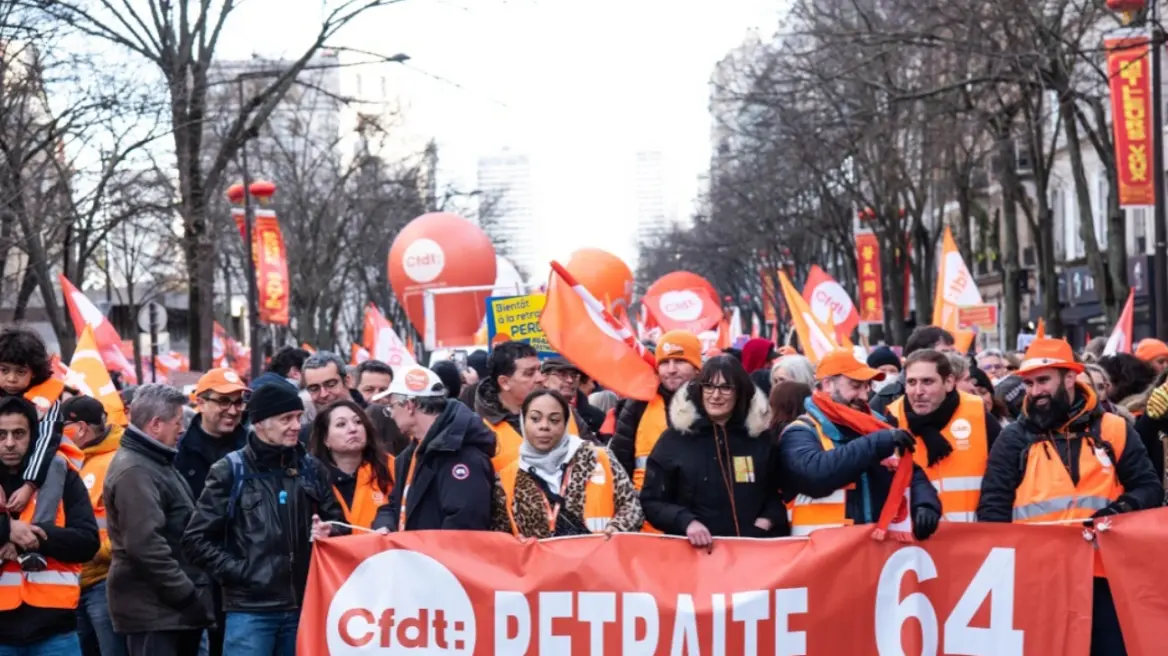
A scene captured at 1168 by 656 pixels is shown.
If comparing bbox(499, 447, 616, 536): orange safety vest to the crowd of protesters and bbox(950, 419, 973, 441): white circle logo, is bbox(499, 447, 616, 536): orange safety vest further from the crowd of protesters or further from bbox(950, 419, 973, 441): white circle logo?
bbox(950, 419, 973, 441): white circle logo

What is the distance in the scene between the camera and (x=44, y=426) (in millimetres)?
6867

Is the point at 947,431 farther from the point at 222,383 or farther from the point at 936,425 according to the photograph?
the point at 222,383

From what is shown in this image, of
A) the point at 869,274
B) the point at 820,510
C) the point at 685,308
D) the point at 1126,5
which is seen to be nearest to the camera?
the point at 820,510

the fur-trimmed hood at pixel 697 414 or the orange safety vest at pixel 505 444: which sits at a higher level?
the fur-trimmed hood at pixel 697 414

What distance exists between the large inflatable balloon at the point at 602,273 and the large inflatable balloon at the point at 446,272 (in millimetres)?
1614

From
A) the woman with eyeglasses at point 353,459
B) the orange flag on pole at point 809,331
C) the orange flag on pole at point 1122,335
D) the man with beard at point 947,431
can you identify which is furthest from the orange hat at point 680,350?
the orange flag on pole at point 1122,335

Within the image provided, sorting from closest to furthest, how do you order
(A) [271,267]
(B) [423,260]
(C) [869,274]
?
(B) [423,260]
(A) [271,267]
(C) [869,274]

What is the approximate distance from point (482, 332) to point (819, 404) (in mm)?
22251

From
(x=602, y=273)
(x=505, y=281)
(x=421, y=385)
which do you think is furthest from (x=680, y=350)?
(x=505, y=281)

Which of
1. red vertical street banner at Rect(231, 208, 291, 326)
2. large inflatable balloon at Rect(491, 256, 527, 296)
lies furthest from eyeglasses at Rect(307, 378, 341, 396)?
red vertical street banner at Rect(231, 208, 291, 326)

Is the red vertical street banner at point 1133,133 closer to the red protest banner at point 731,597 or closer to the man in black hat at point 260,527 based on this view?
the red protest banner at point 731,597

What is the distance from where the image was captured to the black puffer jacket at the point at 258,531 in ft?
23.5

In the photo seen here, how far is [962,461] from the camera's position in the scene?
8.35 meters

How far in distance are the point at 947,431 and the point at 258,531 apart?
3.26m
